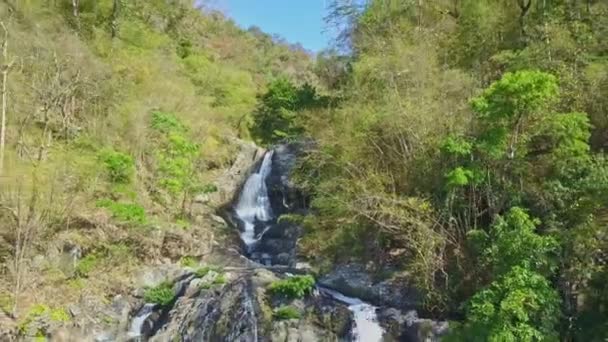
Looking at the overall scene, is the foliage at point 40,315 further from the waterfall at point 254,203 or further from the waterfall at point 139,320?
the waterfall at point 254,203

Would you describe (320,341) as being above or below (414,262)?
below

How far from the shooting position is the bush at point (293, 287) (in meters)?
11.2

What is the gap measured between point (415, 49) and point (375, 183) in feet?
13.1

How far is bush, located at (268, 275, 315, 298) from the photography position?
11195mm

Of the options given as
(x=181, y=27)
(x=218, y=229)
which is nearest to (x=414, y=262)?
(x=218, y=229)

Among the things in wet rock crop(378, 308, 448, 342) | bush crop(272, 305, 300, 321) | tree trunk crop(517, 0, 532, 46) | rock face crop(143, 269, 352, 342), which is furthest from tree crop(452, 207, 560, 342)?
tree trunk crop(517, 0, 532, 46)

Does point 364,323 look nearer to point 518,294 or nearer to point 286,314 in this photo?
point 286,314

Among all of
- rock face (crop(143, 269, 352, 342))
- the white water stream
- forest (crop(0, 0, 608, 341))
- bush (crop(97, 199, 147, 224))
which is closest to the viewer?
forest (crop(0, 0, 608, 341))

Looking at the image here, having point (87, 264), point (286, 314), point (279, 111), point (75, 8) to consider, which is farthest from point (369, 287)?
point (75, 8)

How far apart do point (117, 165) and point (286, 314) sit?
20.4ft

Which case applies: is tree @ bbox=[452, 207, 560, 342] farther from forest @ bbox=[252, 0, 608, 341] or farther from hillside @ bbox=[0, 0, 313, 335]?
hillside @ bbox=[0, 0, 313, 335]

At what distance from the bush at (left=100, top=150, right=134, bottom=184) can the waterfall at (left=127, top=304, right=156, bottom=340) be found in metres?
3.84

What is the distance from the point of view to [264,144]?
78.6ft

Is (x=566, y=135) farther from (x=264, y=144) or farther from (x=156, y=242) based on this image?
(x=264, y=144)
